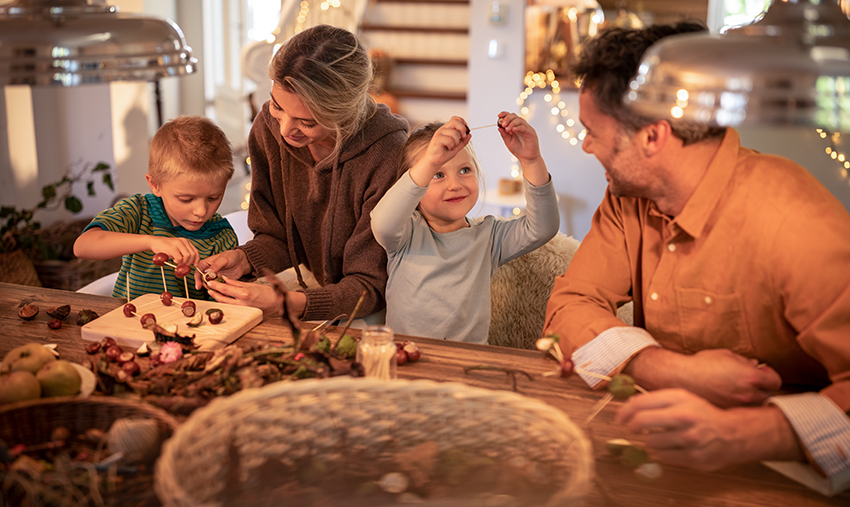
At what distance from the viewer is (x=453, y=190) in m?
1.70

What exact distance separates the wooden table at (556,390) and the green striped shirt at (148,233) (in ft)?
0.75

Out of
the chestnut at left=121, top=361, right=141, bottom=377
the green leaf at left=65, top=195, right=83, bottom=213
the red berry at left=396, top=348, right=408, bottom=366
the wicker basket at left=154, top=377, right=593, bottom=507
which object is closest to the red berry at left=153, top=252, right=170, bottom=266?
the chestnut at left=121, top=361, right=141, bottom=377

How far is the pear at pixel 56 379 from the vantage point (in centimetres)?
99

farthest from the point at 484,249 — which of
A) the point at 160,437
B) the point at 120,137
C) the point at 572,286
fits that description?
the point at 120,137

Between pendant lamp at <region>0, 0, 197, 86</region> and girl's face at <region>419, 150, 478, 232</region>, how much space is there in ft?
2.17

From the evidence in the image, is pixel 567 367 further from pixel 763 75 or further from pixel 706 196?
pixel 763 75

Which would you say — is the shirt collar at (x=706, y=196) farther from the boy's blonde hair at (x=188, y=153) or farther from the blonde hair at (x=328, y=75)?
the boy's blonde hair at (x=188, y=153)

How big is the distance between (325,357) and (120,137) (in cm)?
317

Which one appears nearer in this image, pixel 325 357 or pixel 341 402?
pixel 341 402

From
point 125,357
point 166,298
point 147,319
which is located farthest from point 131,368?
point 166,298

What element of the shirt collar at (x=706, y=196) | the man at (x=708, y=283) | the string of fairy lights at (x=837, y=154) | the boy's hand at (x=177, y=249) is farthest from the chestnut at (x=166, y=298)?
the string of fairy lights at (x=837, y=154)

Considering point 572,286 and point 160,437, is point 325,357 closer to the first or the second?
point 160,437

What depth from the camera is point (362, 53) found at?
180cm

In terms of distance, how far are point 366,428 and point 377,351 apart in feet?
0.73
